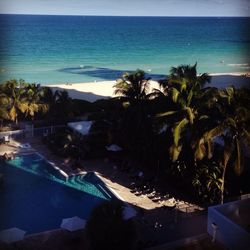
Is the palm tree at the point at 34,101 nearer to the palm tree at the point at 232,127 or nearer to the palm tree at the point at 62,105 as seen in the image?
the palm tree at the point at 62,105

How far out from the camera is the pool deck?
34.8 feet

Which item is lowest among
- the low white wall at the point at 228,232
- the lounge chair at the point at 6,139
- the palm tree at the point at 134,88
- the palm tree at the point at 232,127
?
the low white wall at the point at 228,232

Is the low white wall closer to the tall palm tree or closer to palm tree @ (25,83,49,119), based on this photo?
palm tree @ (25,83,49,119)

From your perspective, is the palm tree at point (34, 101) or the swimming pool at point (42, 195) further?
the palm tree at point (34, 101)

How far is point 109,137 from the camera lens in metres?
17.1

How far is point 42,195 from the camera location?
13.1m

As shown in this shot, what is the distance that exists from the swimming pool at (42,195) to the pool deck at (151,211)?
0.44 m

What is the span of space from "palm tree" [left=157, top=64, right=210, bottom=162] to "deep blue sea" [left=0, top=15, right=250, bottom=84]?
15.1 metres

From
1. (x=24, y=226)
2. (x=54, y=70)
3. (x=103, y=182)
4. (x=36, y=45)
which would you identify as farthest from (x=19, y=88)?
(x=36, y=45)

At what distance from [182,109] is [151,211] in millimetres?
3399

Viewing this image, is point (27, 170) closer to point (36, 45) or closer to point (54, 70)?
point (54, 70)

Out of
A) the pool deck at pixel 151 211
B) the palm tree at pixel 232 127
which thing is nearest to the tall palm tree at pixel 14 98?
the pool deck at pixel 151 211

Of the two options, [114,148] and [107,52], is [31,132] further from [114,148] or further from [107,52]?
[107,52]

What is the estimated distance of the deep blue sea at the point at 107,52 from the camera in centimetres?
4629
